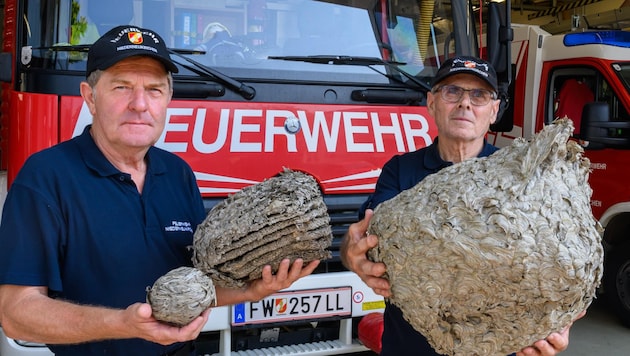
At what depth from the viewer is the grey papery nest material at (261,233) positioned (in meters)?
1.90

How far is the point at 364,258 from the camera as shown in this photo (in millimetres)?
2076

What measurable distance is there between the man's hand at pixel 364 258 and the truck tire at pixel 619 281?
5.18m

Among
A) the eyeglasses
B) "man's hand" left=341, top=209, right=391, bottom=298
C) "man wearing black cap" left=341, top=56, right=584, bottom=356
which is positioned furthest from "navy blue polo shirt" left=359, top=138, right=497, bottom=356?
"man's hand" left=341, top=209, right=391, bottom=298

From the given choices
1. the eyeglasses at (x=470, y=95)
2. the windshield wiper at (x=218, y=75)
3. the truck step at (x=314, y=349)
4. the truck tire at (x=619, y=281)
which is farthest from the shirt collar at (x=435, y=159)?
the truck tire at (x=619, y=281)

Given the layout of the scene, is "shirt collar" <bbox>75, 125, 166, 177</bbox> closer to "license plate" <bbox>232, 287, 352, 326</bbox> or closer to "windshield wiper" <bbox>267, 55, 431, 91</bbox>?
"license plate" <bbox>232, 287, 352, 326</bbox>

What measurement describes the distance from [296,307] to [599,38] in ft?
16.5

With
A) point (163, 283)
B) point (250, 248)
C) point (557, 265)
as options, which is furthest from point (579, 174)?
point (163, 283)

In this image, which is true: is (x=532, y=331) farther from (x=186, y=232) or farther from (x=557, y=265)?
(x=186, y=232)

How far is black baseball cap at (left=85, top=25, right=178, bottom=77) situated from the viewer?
208 cm

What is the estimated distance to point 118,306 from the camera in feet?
6.82

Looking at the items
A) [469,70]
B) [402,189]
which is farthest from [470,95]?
[402,189]

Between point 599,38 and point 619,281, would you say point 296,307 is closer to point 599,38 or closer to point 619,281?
point 619,281

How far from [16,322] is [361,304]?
7.53 ft

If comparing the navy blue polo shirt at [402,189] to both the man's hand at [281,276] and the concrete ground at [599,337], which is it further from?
the concrete ground at [599,337]
